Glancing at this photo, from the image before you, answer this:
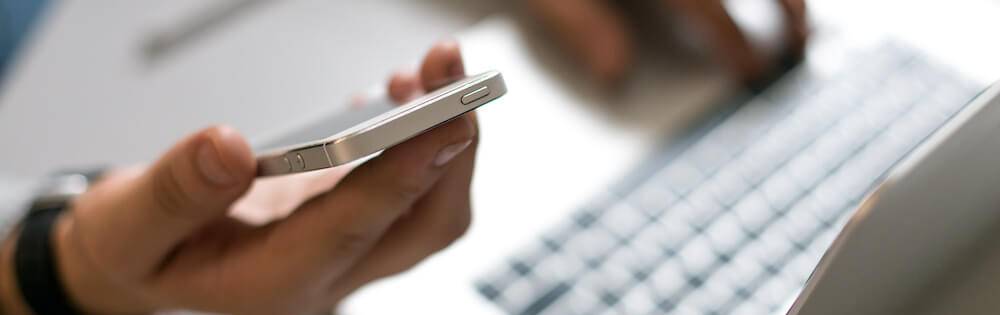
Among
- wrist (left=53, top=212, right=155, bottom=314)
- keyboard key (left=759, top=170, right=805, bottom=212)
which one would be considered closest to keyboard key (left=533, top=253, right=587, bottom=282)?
keyboard key (left=759, top=170, right=805, bottom=212)

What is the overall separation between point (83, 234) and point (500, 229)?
0.22m

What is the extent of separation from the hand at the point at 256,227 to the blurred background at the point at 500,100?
4cm

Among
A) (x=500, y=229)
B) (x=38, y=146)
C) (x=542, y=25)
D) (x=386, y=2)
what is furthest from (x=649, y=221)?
(x=38, y=146)

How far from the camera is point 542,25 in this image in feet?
2.05

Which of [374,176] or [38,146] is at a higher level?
[38,146]

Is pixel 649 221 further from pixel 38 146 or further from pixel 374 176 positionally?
pixel 38 146

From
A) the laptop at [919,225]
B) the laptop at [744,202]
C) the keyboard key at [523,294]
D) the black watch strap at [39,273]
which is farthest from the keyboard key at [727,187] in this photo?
the black watch strap at [39,273]

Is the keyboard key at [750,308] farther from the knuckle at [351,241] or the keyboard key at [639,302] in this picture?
the knuckle at [351,241]

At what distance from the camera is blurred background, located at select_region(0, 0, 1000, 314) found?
0.46 metres

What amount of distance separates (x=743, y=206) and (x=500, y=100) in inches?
6.9

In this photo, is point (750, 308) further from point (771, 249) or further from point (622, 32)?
point (622, 32)

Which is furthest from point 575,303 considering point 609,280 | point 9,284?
point 9,284

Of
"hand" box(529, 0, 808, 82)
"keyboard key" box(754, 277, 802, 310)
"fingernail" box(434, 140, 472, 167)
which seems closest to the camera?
"fingernail" box(434, 140, 472, 167)

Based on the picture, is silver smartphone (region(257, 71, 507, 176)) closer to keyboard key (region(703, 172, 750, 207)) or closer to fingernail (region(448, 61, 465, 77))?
fingernail (region(448, 61, 465, 77))
